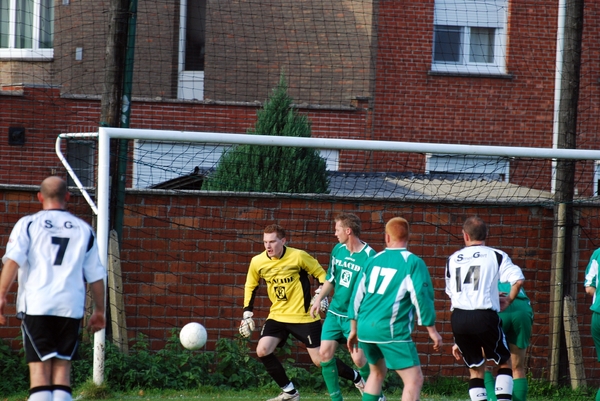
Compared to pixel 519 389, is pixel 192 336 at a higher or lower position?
higher

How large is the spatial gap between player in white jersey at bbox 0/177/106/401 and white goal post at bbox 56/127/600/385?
6.59 feet

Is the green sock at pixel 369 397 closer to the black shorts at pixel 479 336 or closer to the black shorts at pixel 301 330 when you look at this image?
the black shorts at pixel 479 336

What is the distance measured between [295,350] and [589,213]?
376 cm

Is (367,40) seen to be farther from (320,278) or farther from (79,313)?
(79,313)

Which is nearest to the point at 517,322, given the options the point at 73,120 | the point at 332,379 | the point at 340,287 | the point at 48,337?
the point at 340,287

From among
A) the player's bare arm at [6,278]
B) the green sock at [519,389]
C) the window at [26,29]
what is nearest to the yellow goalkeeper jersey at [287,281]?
the green sock at [519,389]

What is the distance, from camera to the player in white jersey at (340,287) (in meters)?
7.55

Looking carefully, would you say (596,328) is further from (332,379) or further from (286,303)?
(286,303)

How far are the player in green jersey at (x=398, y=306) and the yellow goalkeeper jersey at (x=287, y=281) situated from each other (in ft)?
4.79

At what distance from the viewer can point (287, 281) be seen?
804 centimetres

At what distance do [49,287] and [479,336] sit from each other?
361cm

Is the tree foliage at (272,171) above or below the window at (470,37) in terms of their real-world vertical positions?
below

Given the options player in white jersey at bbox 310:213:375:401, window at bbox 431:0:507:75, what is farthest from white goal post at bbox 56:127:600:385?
window at bbox 431:0:507:75

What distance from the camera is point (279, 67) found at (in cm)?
1619
